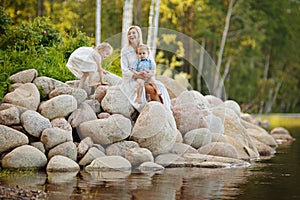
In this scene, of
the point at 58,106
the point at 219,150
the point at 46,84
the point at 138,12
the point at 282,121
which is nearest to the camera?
the point at 58,106

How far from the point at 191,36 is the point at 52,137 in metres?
28.3

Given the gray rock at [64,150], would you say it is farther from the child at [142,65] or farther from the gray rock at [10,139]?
the child at [142,65]

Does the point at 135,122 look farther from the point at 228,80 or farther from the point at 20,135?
the point at 228,80

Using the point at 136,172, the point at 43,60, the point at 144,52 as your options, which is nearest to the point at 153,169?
the point at 136,172

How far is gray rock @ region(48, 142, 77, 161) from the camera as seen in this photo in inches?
472

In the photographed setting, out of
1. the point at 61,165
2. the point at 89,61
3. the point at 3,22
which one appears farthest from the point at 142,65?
the point at 3,22

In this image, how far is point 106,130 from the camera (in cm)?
1258

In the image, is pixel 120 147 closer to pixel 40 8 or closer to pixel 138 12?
pixel 40 8

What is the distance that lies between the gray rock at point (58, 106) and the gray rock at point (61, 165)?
3.82 ft

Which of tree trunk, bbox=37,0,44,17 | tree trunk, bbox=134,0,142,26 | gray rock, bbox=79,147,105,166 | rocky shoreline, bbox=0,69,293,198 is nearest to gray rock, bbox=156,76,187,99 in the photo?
rocky shoreline, bbox=0,69,293,198

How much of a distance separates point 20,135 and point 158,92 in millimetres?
2942

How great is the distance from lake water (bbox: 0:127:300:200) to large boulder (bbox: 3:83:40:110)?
190 cm

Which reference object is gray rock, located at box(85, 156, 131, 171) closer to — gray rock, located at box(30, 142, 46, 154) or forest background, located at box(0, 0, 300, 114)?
gray rock, located at box(30, 142, 46, 154)

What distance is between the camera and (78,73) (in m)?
14.1
